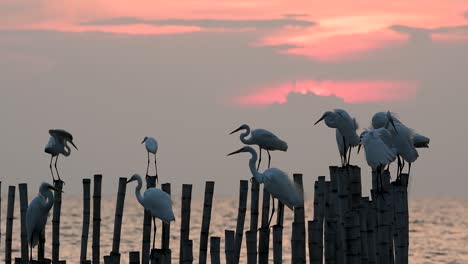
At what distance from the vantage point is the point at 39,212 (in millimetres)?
16922

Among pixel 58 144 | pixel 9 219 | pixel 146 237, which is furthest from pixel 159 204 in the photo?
pixel 58 144

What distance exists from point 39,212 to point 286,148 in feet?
17.2

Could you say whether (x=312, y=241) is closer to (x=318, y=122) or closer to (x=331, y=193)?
(x=331, y=193)

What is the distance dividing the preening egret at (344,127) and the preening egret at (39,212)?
4.54 m

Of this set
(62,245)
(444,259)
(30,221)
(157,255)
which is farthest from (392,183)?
(62,245)

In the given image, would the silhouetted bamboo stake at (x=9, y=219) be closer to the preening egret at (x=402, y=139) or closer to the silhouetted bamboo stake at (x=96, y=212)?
the silhouetted bamboo stake at (x=96, y=212)

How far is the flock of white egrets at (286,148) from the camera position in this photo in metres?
15.7

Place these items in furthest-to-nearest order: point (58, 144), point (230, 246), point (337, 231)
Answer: point (58, 144) → point (337, 231) → point (230, 246)

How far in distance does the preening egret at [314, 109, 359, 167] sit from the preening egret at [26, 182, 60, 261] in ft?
14.9

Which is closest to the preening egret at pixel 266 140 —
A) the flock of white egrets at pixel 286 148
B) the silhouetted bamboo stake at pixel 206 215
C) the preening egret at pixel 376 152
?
the flock of white egrets at pixel 286 148

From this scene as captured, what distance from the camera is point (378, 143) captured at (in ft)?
51.2

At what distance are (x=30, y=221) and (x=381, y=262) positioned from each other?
5.43 metres

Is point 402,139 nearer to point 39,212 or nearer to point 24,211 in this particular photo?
point 39,212

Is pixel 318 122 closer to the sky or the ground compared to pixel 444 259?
closer to the sky
